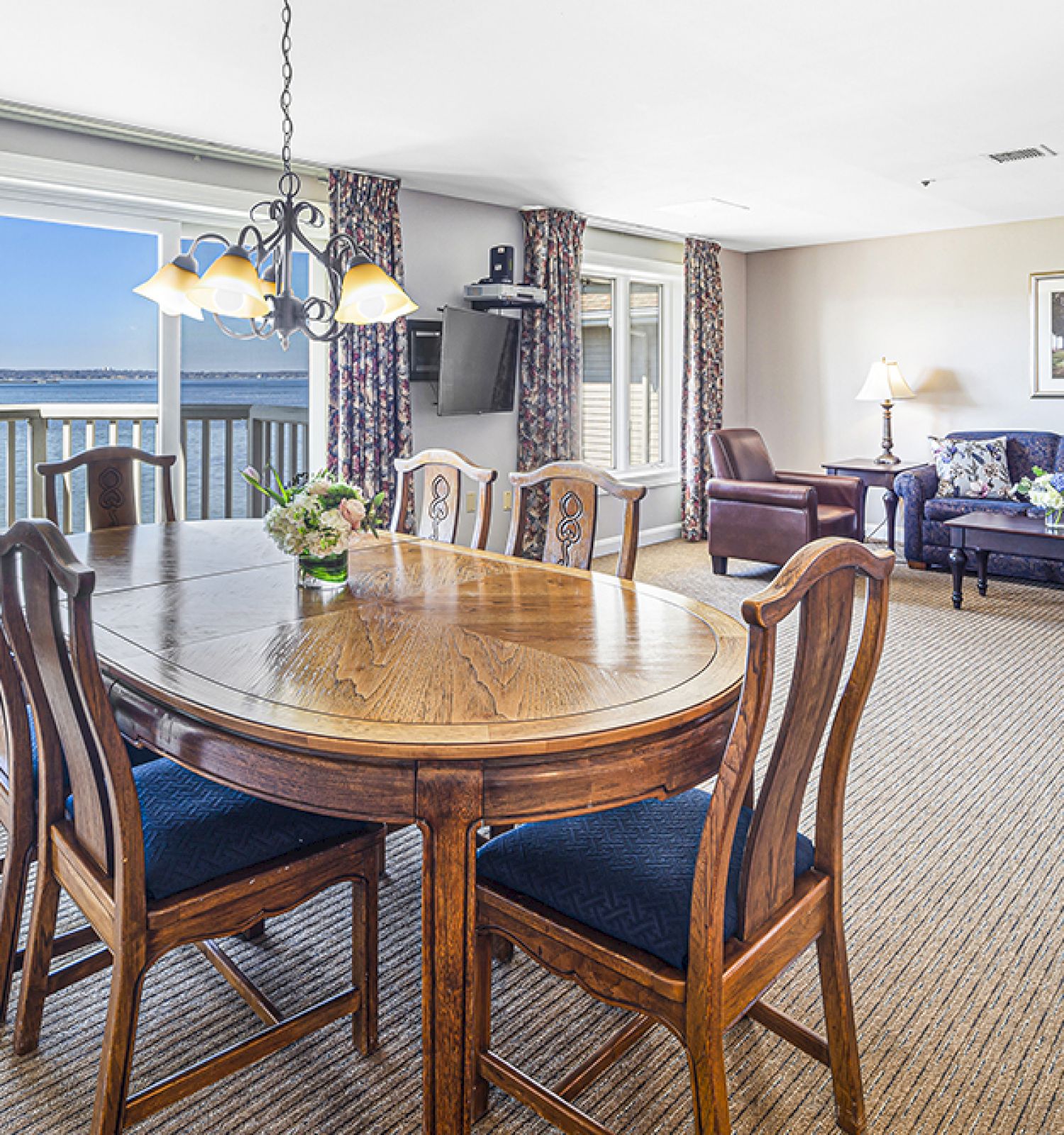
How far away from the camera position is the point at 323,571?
7.58ft

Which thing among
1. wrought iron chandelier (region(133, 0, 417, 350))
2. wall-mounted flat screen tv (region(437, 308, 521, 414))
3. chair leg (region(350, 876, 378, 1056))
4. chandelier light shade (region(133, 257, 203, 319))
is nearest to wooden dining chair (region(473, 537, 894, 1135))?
chair leg (region(350, 876, 378, 1056))

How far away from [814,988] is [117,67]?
3.73 meters

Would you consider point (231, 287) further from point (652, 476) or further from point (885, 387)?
point (885, 387)

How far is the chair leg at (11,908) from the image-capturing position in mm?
1846

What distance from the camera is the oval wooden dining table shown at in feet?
4.48

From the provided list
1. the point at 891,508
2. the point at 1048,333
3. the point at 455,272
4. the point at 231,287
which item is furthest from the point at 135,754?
the point at 1048,333

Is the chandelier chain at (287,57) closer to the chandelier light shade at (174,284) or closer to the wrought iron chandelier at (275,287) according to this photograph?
the wrought iron chandelier at (275,287)

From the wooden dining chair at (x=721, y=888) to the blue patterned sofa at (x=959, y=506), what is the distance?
502cm

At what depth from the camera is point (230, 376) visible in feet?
17.9

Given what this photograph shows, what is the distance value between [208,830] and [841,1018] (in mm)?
1122

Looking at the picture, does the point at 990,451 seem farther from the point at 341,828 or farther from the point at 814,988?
the point at 341,828

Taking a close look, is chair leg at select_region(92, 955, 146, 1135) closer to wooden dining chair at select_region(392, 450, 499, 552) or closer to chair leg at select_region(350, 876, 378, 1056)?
chair leg at select_region(350, 876, 378, 1056)

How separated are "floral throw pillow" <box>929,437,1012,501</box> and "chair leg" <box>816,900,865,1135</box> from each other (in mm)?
5434

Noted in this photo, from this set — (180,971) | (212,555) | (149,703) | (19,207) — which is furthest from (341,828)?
(19,207)
